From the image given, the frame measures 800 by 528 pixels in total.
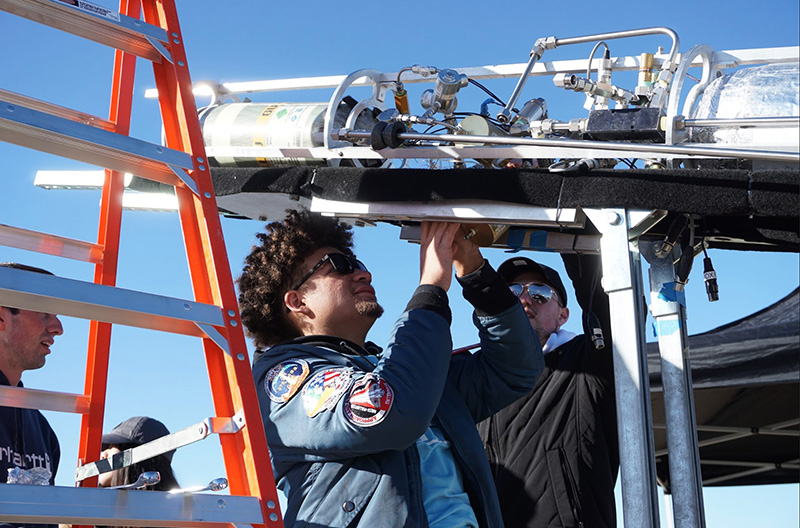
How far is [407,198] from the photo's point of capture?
2617 mm

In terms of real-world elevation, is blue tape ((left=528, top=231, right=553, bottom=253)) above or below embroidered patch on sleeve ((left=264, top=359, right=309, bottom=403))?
above

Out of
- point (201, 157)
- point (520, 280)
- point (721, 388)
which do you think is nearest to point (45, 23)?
point (201, 157)

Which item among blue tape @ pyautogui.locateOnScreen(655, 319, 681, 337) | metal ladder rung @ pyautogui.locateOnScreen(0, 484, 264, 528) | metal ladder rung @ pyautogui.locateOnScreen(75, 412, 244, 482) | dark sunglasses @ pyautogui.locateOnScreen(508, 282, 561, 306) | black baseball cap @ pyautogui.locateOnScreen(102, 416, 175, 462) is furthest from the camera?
dark sunglasses @ pyautogui.locateOnScreen(508, 282, 561, 306)

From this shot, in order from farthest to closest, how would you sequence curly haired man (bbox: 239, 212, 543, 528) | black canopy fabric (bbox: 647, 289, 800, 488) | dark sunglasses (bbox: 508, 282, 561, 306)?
1. black canopy fabric (bbox: 647, 289, 800, 488)
2. dark sunglasses (bbox: 508, 282, 561, 306)
3. curly haired man (bbox: 239, 212, 543, 528)

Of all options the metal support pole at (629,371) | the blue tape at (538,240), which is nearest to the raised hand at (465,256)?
the blue tape at (538,240)

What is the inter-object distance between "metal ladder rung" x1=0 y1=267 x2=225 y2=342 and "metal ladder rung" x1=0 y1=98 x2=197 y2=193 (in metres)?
0.35

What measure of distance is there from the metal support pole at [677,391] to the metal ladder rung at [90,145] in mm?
1408

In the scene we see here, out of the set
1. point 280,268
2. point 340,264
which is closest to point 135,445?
point 280,268

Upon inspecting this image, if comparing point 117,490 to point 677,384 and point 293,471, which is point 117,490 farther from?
point 677,384

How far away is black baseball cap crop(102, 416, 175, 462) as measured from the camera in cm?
348

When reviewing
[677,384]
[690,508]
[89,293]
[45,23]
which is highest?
[45,23]

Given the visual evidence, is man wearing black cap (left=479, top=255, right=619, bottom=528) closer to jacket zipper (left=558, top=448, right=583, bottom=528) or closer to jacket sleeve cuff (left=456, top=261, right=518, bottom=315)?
jacket zipper (left=558, top=448, right=583, bottom=528)

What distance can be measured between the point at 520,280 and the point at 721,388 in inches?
68.4

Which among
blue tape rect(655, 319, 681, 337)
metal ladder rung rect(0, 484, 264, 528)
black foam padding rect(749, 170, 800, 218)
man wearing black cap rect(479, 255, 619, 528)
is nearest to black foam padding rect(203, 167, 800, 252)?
black foam padding rect(749, 170, 800, 218)
